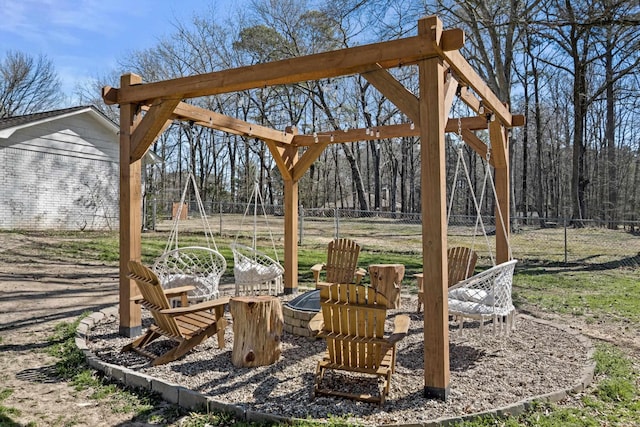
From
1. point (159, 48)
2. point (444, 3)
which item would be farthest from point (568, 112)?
point (159, 48)

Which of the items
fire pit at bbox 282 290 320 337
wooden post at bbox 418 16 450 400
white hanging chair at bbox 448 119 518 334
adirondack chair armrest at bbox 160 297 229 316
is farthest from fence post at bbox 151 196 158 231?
wooden post at bbox 418 16 450 400

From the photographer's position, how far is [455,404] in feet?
10.4

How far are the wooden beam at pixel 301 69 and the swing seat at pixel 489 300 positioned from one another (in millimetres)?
2066

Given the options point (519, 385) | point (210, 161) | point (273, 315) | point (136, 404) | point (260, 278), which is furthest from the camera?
point (210, 161)

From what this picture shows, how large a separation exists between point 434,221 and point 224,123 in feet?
12.0

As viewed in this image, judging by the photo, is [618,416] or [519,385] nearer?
[618,416]

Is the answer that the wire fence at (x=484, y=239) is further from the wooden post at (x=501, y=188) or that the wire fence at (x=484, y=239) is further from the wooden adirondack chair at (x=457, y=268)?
the wooden post at (x=501, y=188)

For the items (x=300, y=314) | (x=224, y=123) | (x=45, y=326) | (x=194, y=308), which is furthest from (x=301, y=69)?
(x=45, y=326)

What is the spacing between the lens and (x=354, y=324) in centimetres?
334

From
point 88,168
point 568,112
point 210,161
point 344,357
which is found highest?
point 568,112

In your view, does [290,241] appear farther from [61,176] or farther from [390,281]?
[61,176]

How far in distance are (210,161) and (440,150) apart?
102 feet

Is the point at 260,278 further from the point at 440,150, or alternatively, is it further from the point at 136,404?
the point at 440,150

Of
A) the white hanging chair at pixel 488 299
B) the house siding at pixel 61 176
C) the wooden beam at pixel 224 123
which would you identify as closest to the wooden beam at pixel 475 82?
the white hanging chair at pixel 488 299
